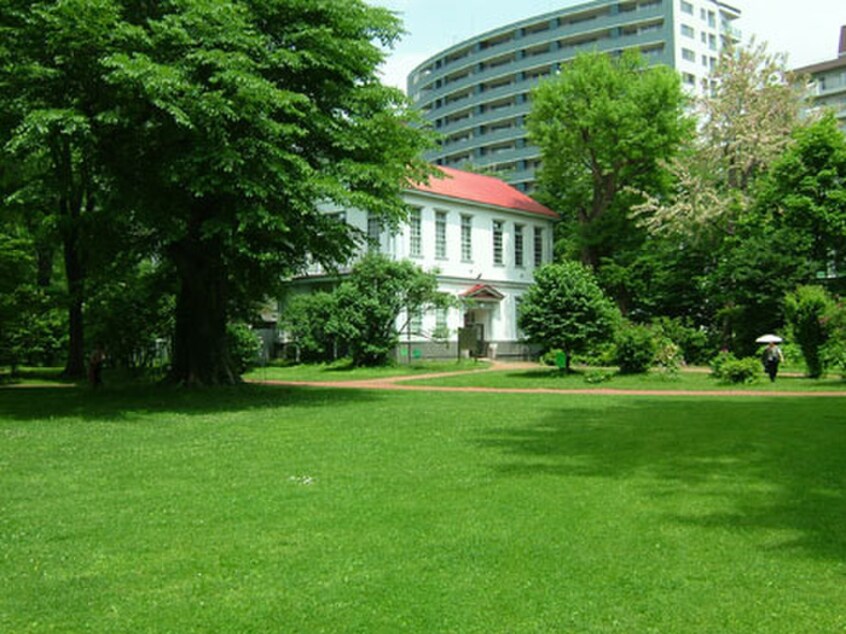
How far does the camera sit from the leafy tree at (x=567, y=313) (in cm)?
2566

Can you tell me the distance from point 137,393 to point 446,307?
16.1 m

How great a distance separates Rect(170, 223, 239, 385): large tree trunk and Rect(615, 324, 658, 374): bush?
42.4 feet

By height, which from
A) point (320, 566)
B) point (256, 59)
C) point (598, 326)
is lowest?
point (320, 566)

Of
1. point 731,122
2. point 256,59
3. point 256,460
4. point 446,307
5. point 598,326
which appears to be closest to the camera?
point 256,460

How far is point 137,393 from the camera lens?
19.6 meters

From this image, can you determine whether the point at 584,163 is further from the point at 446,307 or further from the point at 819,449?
the point at 819,449

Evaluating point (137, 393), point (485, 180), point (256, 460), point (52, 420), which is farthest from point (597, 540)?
point (485, 180)

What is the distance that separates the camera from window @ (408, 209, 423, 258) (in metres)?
37.5

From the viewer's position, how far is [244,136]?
1523cm

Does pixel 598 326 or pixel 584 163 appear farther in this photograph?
pixel 584 163

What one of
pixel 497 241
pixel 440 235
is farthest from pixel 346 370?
pixel 497 241

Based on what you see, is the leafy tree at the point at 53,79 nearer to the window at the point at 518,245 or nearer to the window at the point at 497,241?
the window at the point at 497,241

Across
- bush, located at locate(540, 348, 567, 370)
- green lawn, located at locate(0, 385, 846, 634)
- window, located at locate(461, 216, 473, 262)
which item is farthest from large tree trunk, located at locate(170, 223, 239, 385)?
window, located at locate(461, 216, 473, 262)

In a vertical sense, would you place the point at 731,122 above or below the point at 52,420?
above
